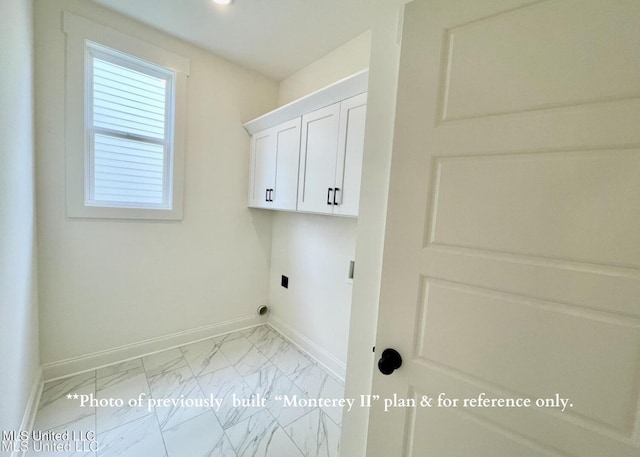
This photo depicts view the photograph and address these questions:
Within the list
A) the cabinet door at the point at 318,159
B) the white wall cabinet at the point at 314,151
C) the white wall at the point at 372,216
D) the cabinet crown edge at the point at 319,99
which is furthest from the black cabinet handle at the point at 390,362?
the cabinet crown edge at the point at 319,99

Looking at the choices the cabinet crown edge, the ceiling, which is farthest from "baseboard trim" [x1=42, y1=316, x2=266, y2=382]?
the ceiling

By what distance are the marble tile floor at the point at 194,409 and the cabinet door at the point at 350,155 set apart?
1345 mm

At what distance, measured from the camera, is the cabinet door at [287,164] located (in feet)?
6.67

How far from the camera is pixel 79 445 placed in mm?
1321

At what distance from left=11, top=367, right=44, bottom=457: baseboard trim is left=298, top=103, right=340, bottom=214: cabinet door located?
196 cm

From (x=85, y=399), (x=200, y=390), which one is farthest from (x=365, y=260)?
(x=85, y=399)

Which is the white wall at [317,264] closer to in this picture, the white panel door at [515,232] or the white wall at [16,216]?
the white panel door at [515,232]

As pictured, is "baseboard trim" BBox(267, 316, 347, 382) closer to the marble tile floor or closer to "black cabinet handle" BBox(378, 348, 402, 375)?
the marble tile floor

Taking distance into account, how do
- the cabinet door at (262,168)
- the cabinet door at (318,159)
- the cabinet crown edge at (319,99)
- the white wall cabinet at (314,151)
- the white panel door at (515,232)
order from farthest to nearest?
the cabinet door at (262,168), the cabinet door at (318,159), the white wall cabinet at (314,151), the cabinet crown edge at (319,99), the white panel door at (515,232)

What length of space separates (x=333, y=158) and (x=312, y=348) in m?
1.67

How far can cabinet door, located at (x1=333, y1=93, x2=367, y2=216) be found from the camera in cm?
157

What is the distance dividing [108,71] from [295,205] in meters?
1.70

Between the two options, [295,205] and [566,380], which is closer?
[566,380]

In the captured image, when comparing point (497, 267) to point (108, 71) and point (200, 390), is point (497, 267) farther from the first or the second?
point (108, 71)
